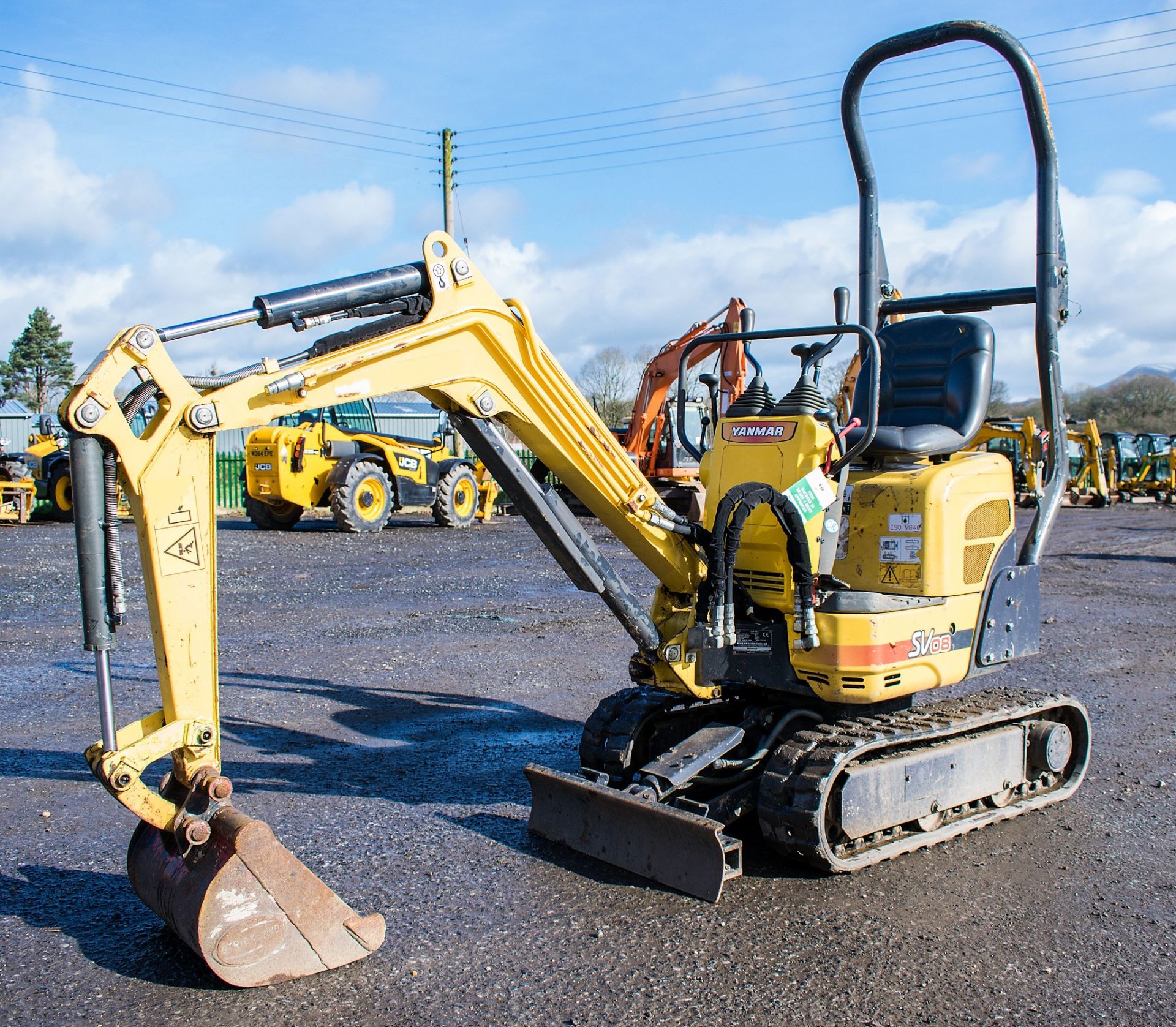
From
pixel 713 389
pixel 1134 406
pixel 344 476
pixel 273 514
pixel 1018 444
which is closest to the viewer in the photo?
pixel 713 389

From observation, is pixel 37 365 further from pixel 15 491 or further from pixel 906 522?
pixel 906 522

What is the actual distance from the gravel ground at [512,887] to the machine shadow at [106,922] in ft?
0.04

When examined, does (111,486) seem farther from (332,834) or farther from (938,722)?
(938,722)

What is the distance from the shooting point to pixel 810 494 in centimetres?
486

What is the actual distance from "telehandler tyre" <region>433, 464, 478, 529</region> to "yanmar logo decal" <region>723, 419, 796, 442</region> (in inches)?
646

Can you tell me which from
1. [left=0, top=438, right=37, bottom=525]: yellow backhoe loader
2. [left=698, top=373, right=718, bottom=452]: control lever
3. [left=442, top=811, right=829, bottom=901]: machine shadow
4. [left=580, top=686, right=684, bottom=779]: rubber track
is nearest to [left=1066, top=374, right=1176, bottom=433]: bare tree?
[left=0, top=438, right=37, bottom=525]: yellow backhoe loader

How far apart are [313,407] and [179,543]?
2.36 feet

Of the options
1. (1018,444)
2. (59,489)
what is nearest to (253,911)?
(59,489)

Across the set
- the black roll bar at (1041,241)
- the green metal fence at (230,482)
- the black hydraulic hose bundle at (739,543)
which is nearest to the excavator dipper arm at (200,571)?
the black hydraulic hose bundle at (739,543)

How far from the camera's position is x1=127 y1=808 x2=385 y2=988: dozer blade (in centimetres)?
370

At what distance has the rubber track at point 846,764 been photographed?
4.61m

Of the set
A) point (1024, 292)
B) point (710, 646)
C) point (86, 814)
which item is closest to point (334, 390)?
point (710, 646)

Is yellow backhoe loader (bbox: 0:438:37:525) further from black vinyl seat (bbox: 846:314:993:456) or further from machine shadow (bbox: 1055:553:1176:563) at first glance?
black vinyl seat (bbox: 846:314:993:456)

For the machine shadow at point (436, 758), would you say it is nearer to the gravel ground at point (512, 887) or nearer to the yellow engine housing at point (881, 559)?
the gravel ground at point (512, 887)
